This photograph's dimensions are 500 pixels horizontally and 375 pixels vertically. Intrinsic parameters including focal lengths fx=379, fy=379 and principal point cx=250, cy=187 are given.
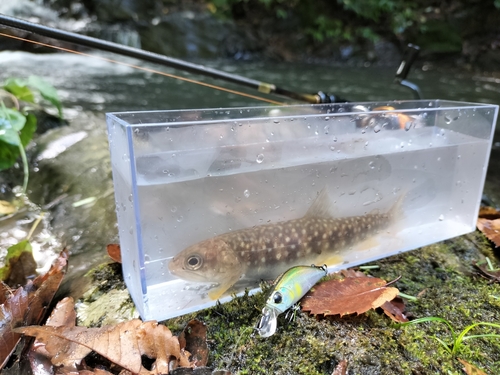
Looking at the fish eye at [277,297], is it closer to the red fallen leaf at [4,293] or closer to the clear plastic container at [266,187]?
the clear plastic container at [266,187]

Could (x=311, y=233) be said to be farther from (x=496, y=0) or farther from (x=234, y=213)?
(x=496, y=0)

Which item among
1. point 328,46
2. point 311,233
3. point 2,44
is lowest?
point 328,46

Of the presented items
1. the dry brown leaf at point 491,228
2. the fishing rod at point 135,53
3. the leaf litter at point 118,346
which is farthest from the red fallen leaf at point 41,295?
the dry brown leaf at point 491,228

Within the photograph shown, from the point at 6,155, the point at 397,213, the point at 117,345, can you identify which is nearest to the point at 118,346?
the point at 117,345

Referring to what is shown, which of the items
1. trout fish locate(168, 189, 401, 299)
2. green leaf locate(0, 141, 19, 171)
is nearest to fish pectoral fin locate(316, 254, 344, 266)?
Answer: trout fish locate(168, 189, 401, 299)

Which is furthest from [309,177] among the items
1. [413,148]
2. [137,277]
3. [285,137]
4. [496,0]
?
[496,0]

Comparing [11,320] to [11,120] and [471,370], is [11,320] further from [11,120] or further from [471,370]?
[11,120]

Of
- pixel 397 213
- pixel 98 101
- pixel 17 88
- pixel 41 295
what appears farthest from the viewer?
pixel 98 101
